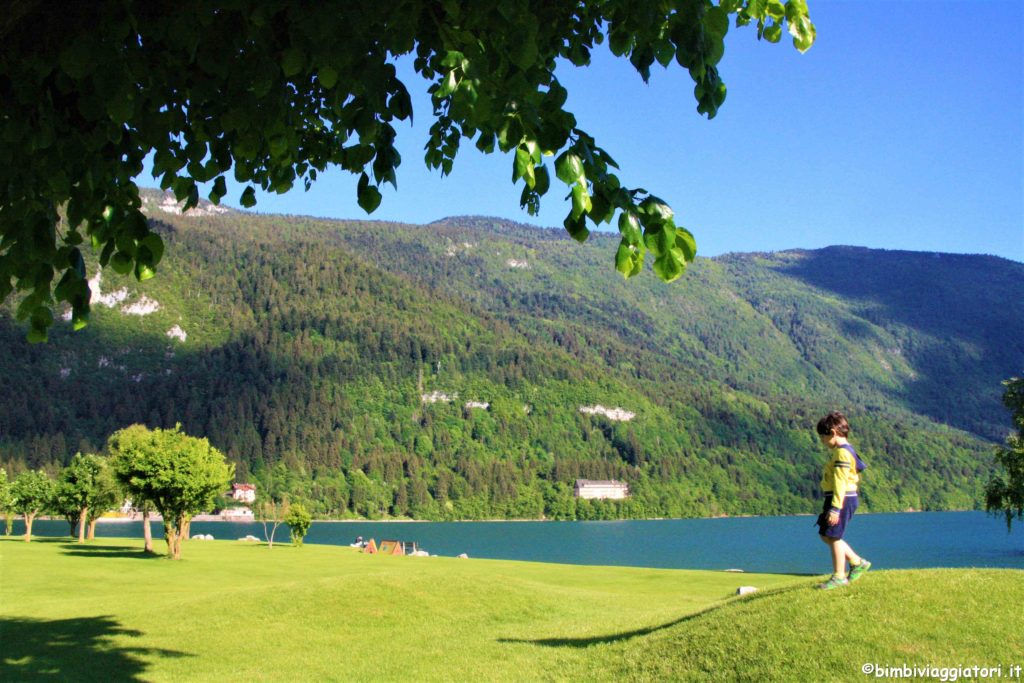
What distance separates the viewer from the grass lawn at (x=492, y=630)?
9.41 m

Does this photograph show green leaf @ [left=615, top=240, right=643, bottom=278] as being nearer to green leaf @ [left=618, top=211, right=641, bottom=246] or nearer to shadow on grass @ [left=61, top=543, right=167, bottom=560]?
green leaf @ [left=618, top=211, right=641, bottom=246]

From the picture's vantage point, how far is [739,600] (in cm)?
1236

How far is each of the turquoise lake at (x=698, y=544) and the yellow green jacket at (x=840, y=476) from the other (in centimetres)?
5453

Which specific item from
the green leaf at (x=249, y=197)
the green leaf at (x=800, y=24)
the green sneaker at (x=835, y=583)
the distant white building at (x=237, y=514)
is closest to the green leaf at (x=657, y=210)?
the green leaf at (x=800, y=24)

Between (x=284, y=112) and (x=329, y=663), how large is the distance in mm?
12086

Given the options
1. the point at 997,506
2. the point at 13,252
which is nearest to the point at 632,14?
the point at 13,252

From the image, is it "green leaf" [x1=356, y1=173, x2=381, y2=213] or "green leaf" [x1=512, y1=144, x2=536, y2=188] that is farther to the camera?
"green leaf" [x1=356, y1=173, x2=381, y2=213]

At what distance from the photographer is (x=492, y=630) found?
16906 millimetres

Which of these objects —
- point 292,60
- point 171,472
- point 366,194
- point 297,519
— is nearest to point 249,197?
point 366,194

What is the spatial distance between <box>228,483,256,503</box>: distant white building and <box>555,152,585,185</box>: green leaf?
18032 cm

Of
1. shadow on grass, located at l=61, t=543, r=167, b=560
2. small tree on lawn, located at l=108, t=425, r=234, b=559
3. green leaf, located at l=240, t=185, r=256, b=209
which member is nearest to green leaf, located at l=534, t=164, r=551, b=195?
green leaf, located at l=240, t=185, r=256, b=209

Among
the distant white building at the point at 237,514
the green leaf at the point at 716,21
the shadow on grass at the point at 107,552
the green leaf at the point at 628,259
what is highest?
the green leaf at the point at 716,21

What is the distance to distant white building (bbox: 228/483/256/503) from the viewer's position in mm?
173750

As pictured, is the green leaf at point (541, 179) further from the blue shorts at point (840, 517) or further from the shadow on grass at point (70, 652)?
the shadow on grass at point (70, 652)
